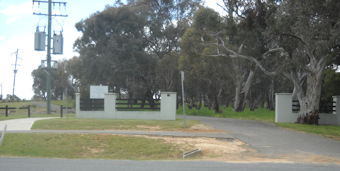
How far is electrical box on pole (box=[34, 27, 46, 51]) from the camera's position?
36406mm

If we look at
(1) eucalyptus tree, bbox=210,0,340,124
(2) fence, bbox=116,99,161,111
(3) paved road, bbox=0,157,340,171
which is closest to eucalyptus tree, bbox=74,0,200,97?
(2) fence, bbox=116,99,161,111

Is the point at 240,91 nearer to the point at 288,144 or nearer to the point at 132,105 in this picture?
the point at 132,105

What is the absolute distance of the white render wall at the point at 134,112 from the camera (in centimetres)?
2536

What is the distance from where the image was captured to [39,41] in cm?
3656

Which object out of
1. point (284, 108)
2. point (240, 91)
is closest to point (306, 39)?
point (284, 108)

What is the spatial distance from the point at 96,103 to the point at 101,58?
67.6 ft

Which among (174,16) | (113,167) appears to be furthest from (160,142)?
(174,16)

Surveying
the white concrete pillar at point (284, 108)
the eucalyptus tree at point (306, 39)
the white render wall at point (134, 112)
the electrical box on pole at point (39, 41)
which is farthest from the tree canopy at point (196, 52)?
the electrical box on pole at point (39, 41)

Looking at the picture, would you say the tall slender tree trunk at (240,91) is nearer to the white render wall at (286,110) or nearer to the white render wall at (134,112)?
the white render wall at (286,110)

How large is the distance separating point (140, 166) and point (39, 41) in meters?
29.5

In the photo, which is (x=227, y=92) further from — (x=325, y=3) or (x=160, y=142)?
(x=160, y=142)

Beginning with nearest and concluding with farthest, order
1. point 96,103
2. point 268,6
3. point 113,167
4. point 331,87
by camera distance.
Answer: point 113,167 → point 268,6 → point 96,103 → point 331,87

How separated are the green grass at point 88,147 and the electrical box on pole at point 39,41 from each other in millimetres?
22804

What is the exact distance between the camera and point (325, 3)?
18.8 metres
